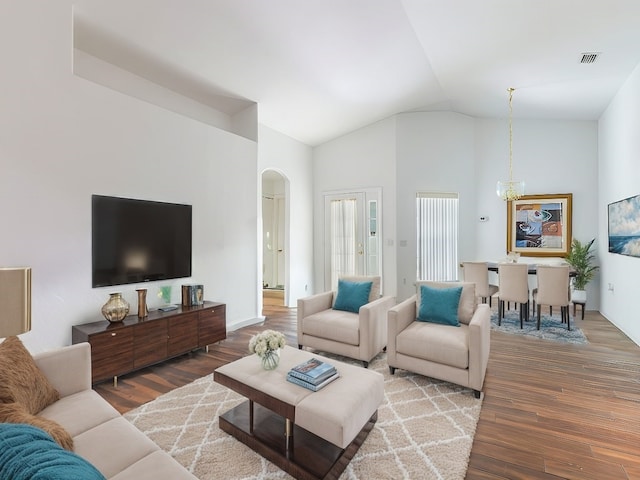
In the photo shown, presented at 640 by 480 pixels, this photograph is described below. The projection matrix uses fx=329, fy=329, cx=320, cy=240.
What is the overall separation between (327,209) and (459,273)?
116 inches

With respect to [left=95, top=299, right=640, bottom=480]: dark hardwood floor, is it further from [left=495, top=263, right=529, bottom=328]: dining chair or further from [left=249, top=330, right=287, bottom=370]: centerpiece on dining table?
[left=249, top=330, right=287, bottom=370]: centerpiece on dining table

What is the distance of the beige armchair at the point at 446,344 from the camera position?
2.74m

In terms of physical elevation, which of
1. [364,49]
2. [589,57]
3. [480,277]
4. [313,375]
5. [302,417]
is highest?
[364,49]

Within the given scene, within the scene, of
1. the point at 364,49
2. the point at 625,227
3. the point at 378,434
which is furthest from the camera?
the point at 625,227

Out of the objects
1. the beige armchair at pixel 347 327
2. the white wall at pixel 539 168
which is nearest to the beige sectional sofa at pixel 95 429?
the beige armchair at pixel 347 327

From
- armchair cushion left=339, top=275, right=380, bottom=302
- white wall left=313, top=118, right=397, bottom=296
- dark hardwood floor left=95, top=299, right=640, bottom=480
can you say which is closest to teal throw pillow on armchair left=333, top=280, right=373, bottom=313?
armchair cushion left=339, top=275, right=380, bottom=302

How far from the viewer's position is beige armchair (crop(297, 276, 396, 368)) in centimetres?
334

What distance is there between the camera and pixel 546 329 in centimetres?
468

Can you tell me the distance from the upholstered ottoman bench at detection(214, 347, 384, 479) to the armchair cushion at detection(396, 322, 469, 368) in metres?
0.90

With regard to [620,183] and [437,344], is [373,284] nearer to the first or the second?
[437,344]

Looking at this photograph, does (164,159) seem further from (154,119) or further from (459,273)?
(459,273)


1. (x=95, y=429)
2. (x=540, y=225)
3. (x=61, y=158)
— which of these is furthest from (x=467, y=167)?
(x=95, y=429)

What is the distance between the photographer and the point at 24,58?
2.69 m

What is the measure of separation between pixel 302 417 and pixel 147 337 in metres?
2.11
